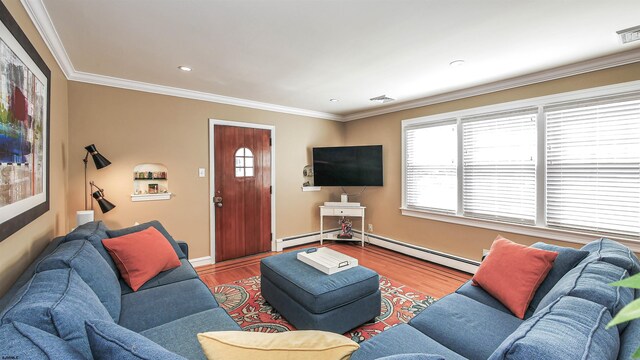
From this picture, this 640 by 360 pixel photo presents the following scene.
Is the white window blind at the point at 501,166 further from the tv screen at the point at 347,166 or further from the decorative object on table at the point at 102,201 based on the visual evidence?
the decorative object on table at the point at 102,201

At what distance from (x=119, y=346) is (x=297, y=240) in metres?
4.08

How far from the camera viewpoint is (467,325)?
5.21 ft

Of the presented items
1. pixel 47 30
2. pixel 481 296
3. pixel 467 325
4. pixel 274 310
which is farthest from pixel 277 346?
pixel 47 30

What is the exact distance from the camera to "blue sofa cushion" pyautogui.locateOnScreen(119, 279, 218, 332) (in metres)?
1.65

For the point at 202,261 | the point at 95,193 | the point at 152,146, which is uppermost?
the point at 152,146

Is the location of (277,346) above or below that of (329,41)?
below

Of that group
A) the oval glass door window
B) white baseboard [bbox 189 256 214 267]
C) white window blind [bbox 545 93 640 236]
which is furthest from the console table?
white window blind [bbox 545 93 640 236]

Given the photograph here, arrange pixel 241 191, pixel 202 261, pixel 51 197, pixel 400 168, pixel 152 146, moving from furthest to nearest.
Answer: pixel 400 168
pixel 241 191
pixel 202 261
pixel 152 146
pixel 51 197

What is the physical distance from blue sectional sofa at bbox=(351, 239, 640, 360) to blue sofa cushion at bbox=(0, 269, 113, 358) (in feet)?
3.59

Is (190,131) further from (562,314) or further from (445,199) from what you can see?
(562,314)

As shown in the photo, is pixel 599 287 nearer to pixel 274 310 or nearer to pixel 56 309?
pixel 56 309

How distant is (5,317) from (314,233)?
4311 mm

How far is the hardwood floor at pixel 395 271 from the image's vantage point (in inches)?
130

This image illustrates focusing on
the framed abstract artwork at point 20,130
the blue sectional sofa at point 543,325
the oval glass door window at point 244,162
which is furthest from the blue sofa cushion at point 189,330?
the oval glass door window at point 244,162
